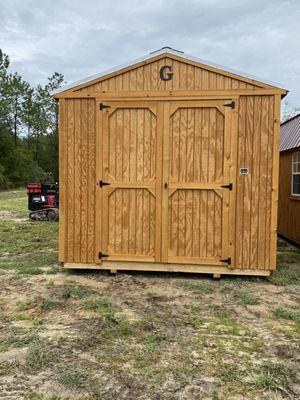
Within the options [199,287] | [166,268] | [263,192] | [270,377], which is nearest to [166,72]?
[263,192]

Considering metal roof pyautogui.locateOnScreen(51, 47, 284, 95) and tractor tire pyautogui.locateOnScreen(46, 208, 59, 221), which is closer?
metal roof pyautogui.locateOnScreen(51, 47, 284, 95)

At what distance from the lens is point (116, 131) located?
5441mm

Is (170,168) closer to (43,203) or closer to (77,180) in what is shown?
(77,180)

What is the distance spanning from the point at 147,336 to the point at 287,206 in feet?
21.3

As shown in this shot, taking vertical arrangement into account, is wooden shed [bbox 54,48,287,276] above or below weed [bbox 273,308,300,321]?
above

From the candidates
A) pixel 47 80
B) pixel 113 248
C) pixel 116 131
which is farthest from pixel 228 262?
pixel 47 80

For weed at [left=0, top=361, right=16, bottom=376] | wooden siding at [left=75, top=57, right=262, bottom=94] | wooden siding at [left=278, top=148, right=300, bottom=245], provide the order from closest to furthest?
weed at [left=0, top=361, right=16, bottom=376], wooden siding at [left=75, top=57, right=262, bottom=94], wooden siding at [left=278, top=148, right=300, bottom=245]

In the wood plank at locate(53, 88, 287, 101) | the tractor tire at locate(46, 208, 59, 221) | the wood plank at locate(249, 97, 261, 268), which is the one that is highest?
the wood plank at locate(53, 88, 287, 101)

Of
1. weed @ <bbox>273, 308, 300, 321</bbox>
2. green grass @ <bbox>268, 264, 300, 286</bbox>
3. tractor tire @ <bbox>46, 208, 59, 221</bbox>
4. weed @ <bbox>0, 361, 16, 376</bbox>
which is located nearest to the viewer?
weed @ <bbox>0, 361, 16, 376</bbox>

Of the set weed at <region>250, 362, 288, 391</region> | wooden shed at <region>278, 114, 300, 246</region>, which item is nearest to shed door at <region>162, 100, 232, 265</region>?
weed at <region>250, 362, 288, 391</region>

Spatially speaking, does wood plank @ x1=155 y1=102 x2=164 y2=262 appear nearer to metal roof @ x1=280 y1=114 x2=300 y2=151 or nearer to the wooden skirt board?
the wooden skirt board

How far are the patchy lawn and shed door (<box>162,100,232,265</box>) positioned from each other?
0.49 m

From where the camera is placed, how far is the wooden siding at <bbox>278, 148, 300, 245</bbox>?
8.09m

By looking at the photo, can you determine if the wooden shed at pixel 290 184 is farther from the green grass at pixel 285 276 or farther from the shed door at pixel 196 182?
the shed door at pixel 196 182
